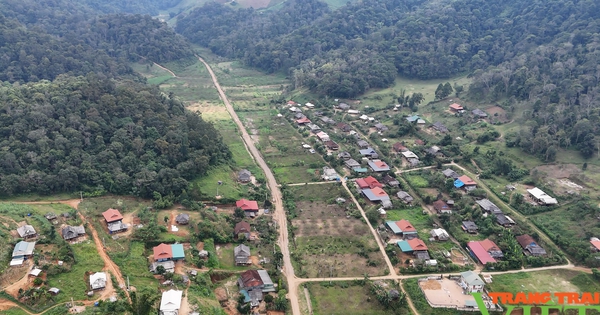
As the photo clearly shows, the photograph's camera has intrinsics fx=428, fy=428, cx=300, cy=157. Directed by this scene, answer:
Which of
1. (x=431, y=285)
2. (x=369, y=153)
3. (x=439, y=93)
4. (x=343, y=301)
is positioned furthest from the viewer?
(x=439, y=93)

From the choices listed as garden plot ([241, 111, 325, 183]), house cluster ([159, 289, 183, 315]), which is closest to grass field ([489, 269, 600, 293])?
garden plot ([241, 111, 325, 183])

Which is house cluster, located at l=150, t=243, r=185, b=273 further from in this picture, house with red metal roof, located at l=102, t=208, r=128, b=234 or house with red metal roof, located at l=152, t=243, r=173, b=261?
house with red metal roof, located at l=102, t=208, r=128, b=234

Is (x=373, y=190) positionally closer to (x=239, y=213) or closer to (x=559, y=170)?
(x=239, y=213)

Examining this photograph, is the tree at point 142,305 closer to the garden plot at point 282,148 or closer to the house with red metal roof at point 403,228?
the house with red metal roof at point 403,228

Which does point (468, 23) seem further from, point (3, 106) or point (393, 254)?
point (3, 106)

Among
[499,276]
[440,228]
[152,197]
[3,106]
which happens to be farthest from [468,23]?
[3,106]

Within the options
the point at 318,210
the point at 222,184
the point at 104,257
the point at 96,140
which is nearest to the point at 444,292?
the point at 318,210
